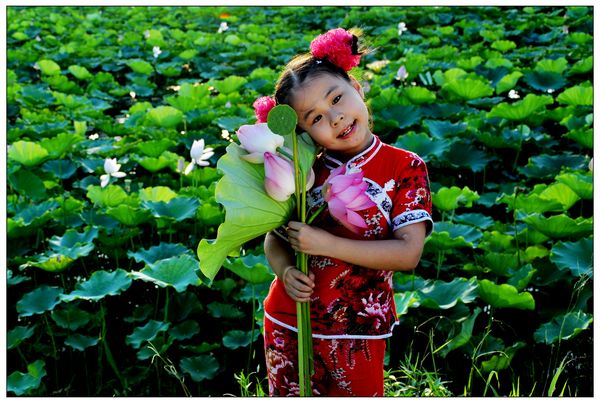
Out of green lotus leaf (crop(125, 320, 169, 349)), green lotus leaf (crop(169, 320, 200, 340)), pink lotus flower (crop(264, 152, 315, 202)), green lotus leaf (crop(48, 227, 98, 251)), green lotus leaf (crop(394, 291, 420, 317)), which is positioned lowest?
green lotus leaf (crop(169, 320, 200, 340))

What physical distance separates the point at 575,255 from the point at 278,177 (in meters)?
1.43

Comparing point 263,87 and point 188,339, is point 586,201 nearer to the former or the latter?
point 188,339

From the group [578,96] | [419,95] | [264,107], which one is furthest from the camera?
[419,95]

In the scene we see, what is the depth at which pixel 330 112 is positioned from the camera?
1.38 meters

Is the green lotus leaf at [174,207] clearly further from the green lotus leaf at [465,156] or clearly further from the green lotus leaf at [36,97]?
the green lotus leaf at [36,97]

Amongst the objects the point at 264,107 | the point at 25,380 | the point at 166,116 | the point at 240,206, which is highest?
the point at 264,107

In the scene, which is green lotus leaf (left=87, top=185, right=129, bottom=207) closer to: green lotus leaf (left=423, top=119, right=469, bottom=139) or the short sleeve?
green lotus leaf (left=423, top=119, right=469, bottom=139)

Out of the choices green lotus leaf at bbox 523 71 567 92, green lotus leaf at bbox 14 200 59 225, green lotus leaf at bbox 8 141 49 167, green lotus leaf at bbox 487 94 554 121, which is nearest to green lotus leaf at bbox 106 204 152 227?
green lotus leaf at bbox 14 200 59 225

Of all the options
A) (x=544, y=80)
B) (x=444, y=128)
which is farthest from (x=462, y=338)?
(x=544, y=80)

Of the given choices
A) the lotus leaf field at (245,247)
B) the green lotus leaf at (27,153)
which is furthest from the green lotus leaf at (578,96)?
the green lotus leaf at (27,153)

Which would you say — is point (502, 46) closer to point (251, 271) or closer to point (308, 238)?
point (251, 271)

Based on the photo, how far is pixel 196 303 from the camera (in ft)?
8.00

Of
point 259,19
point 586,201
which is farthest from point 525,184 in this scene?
point 259,19

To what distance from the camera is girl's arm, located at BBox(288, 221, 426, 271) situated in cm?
127
